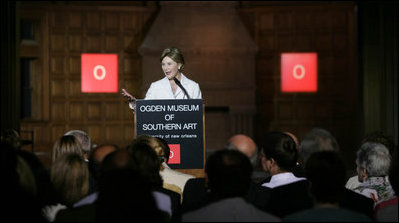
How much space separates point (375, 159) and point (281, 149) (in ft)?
1.72

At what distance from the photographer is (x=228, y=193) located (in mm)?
2422

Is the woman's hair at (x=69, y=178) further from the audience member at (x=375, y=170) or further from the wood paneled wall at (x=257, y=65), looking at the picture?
the wood paneled wall at (x=257, y=65)

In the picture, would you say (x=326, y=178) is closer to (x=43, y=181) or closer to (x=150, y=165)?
(x=150, y=165)

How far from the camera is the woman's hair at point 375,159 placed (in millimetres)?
3156

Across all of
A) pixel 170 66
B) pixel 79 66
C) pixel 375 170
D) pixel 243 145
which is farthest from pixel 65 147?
pixel 79 66

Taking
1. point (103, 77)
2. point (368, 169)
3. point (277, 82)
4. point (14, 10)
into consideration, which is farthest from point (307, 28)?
point (368, 169)

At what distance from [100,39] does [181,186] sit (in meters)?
10.1

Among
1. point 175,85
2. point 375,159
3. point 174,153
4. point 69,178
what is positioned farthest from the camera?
point 175,85

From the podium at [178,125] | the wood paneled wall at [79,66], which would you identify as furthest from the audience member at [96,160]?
the wood paneled wall at [79,66]

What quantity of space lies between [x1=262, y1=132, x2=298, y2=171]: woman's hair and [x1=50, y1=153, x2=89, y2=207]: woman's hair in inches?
42.5

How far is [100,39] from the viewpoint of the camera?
13.1 metres

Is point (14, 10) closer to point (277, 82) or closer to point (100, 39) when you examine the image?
point (100, 39)

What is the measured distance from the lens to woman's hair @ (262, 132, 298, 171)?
3174mm

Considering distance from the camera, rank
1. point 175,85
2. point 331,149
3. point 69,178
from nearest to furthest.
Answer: point 69,178 < point 331,149 < point 175,85
